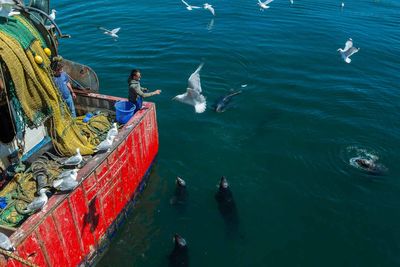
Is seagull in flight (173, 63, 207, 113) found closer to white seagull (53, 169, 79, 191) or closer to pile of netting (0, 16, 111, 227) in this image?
pile of netting (0, 16, 111, 227)

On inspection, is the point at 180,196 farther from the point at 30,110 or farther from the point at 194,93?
the point at 30,110

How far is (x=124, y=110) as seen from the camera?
34.8 feet

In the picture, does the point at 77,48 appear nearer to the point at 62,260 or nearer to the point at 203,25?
the point at 203,25

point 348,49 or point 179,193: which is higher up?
point 348,49

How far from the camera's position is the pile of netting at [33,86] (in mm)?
7422

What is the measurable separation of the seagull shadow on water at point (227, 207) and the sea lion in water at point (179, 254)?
136 cm

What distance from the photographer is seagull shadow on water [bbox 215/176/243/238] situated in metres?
10.4

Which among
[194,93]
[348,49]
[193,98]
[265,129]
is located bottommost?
[265,129]

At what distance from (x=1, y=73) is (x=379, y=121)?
13.2 meters

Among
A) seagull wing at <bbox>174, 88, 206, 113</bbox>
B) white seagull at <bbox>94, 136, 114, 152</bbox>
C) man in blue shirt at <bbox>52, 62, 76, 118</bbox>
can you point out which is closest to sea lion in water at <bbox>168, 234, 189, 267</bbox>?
white seagull at <bbox>94, 136, 114, 152</bbox>

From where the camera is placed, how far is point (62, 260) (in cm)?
774

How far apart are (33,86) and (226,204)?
6.04 meters

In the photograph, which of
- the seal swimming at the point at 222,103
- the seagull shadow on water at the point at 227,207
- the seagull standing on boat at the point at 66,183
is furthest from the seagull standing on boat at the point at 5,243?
the seal swimming at the point at 222,103

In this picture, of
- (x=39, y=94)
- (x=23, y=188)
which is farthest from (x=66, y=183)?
(x=39, y=94)
